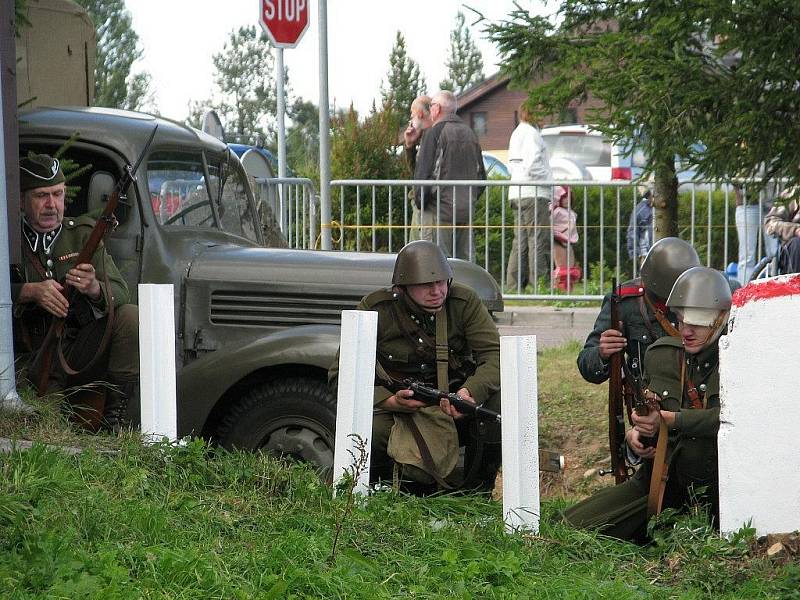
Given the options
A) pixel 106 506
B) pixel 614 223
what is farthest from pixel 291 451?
pixel 614 223

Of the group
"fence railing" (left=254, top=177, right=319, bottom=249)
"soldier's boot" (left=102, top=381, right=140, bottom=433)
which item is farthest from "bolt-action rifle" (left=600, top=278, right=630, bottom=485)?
"fence railing" (left=254, top=177, right=319, bottom=249)

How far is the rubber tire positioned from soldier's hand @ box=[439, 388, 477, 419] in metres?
0.69

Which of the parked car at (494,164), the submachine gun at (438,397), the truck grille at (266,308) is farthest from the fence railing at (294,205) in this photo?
the parked car at (494,164)

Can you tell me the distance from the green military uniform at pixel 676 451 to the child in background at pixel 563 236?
8.09m

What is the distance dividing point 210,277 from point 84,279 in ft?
2.93

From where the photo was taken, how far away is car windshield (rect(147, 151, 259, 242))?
7.35 metres

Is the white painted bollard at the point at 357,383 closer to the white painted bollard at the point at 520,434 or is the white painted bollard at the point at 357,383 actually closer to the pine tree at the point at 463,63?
the white painted bollard at the point at 520,434

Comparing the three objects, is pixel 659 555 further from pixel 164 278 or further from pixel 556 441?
pixel 556 441

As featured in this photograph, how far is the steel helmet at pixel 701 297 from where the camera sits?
536 centimetres

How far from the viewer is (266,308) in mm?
7273

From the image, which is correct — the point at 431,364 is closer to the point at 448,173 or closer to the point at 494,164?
the point at 448,173

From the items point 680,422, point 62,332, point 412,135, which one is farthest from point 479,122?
point 680,422

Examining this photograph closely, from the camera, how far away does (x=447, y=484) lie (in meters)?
6.07

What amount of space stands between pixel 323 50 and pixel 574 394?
12.0 ft
